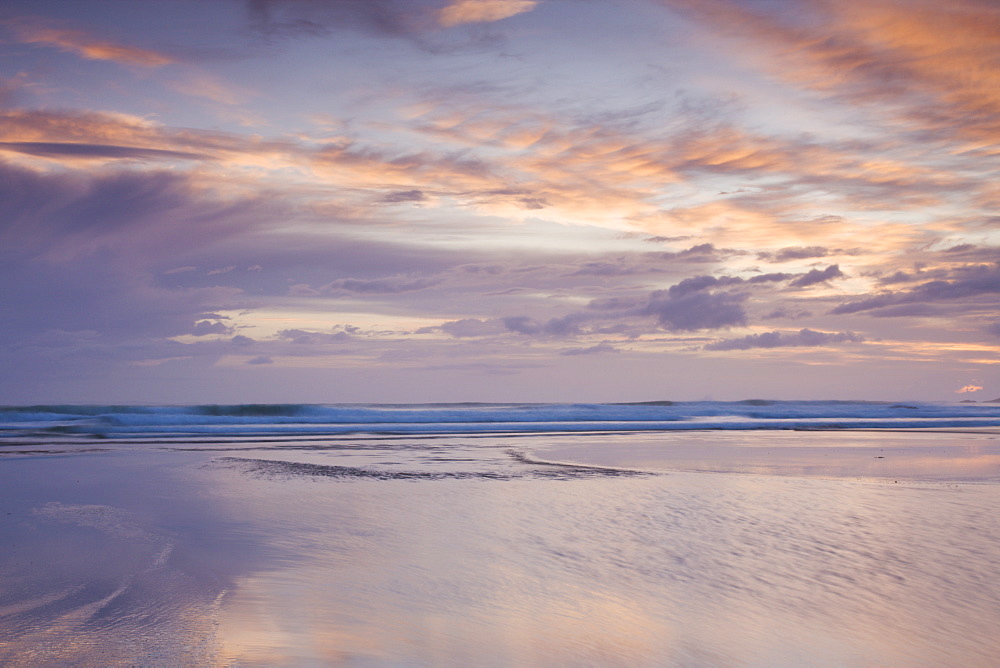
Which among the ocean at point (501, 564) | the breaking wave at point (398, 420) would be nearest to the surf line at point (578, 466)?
the ocean at point (501, 564)

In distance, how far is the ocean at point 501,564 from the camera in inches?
214

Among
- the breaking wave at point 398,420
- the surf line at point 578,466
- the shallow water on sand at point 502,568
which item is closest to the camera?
the shallow water on sand at point 502,568

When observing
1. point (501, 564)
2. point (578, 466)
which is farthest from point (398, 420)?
point (501, 564)

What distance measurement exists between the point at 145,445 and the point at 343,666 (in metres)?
22.8

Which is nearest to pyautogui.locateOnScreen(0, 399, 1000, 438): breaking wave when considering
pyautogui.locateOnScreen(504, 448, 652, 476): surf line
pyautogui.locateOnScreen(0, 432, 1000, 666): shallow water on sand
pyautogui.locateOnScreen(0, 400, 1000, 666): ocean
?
pyautogui.locateOnScreen(504, 448, 652, 476): surf line

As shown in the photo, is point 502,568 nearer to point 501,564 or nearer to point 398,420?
point 501,564

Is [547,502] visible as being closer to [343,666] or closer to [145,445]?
[343,666]

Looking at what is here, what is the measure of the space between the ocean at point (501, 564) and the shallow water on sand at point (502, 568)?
0.03m

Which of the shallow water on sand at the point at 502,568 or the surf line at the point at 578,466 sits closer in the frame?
the shallow water on sand at the point at 502,568

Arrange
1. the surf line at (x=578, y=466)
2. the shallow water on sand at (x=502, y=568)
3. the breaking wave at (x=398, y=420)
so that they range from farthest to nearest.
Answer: the breaking wave at (x=398, y=420) → the surf line at (x=578, y=466) → the shallow water on sand at (x=502, y=568)

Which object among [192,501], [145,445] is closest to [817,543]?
[192,501]

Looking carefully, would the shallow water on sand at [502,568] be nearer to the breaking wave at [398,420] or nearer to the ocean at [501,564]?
the ocean at [501,564]

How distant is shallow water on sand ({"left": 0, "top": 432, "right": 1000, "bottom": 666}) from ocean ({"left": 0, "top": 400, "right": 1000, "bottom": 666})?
35 millimetres

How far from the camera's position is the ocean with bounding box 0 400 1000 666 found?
17.9ft
